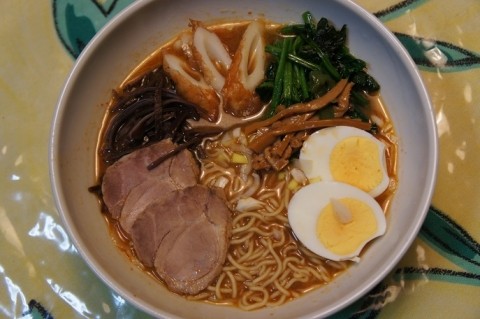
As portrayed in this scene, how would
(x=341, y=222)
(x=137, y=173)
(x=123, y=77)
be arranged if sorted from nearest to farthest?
(x=341, y=222) < (x=137, y=173) < (x=123, y=77)

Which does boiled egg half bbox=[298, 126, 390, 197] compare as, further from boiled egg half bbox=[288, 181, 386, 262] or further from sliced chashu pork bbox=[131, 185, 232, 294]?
sliced chashu pork bbox=[131, 185, 232, 294]

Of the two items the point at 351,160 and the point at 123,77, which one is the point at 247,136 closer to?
the point at 351,160

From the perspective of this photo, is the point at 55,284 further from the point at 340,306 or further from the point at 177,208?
the point at 340,306

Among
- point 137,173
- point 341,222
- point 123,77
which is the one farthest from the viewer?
point 123,77

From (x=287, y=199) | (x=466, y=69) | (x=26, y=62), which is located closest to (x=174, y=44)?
(x=26, y=62)

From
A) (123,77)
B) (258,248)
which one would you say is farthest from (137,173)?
(258,248)

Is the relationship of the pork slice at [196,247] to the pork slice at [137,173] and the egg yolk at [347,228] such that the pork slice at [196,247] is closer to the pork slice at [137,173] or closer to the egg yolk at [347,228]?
the pork slice at [137,173]

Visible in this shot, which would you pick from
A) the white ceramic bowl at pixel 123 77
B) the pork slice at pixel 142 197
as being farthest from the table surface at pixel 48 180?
the pork slice at pixel 142 197
